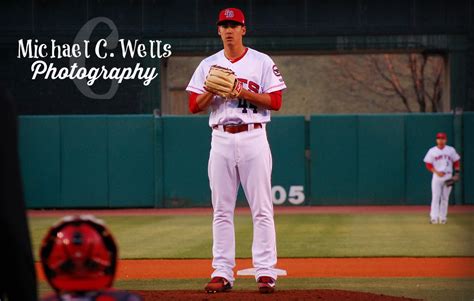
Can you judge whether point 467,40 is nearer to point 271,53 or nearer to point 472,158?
point 472,158

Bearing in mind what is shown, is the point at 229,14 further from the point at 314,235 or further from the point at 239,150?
A: the point at 314,235

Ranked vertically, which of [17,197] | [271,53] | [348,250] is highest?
[271,53]

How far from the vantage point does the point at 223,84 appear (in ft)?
22.7

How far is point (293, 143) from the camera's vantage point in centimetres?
2495

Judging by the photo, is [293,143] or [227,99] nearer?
[227,99]

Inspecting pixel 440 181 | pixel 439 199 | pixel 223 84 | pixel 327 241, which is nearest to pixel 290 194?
pixel 440 181

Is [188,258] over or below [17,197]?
below

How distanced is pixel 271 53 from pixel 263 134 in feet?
61.2

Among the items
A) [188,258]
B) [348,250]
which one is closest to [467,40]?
[348,250]

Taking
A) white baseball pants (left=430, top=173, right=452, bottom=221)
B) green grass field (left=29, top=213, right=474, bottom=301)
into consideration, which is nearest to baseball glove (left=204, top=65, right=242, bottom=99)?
green grass field (left=29, top=213, right=474, bottom=301)

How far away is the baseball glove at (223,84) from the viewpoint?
692 cm

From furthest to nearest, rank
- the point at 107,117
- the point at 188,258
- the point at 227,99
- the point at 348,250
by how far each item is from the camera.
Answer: the point at 107,117, the point at 348,250, the point at 188,258, the point at 227,99

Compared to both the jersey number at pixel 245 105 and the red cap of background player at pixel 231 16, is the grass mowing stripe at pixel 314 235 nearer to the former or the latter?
the jersey number at pixel 245 105

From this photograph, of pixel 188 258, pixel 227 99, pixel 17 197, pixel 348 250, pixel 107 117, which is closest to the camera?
pixel 17 197
